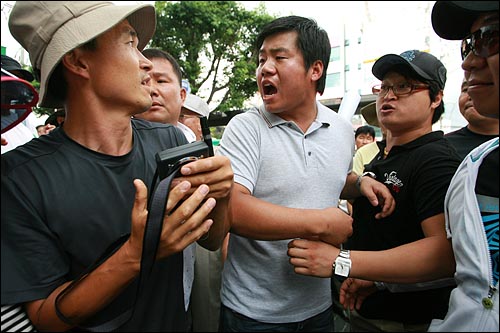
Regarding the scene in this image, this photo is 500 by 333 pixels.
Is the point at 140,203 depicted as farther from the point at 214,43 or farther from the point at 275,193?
the point at 214,43

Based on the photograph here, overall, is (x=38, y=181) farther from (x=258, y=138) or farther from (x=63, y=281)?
(x=258, y=138)

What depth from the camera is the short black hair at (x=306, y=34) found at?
189cm

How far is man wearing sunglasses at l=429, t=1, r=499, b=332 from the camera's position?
3.43 ft

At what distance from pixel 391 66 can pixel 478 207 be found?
1159 millimetres

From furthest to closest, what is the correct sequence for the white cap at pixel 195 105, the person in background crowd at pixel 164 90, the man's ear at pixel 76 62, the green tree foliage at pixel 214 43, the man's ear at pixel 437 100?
1. the green tree foliage at pixel 214 43
2. the white cap at pixel 195 105
3. the person in background crowd at pixel 164 90
4. the man's ear at pixel 437 100
5. the man's ear at pixel 76 62

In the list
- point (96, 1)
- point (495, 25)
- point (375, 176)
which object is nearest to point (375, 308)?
point (375, 176)

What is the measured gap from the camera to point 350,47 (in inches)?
650

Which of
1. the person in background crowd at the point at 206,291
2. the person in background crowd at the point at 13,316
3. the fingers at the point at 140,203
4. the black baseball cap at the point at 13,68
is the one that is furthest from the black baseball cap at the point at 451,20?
the black baseball cap at the point at 13,68

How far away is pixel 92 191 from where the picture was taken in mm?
1219

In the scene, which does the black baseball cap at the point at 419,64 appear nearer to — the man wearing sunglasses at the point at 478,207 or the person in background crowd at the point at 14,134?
the man wearing sunglasses at the point at 478,207

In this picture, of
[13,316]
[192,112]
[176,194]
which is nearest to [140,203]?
[176,194]

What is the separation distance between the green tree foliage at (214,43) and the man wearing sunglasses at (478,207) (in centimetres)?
1516

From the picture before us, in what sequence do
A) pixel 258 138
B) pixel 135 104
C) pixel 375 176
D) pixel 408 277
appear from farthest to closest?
pixel 375 176 < pixel 258 138 < pixel 408 277 < pixel 135 104

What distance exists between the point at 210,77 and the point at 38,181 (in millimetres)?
17255
